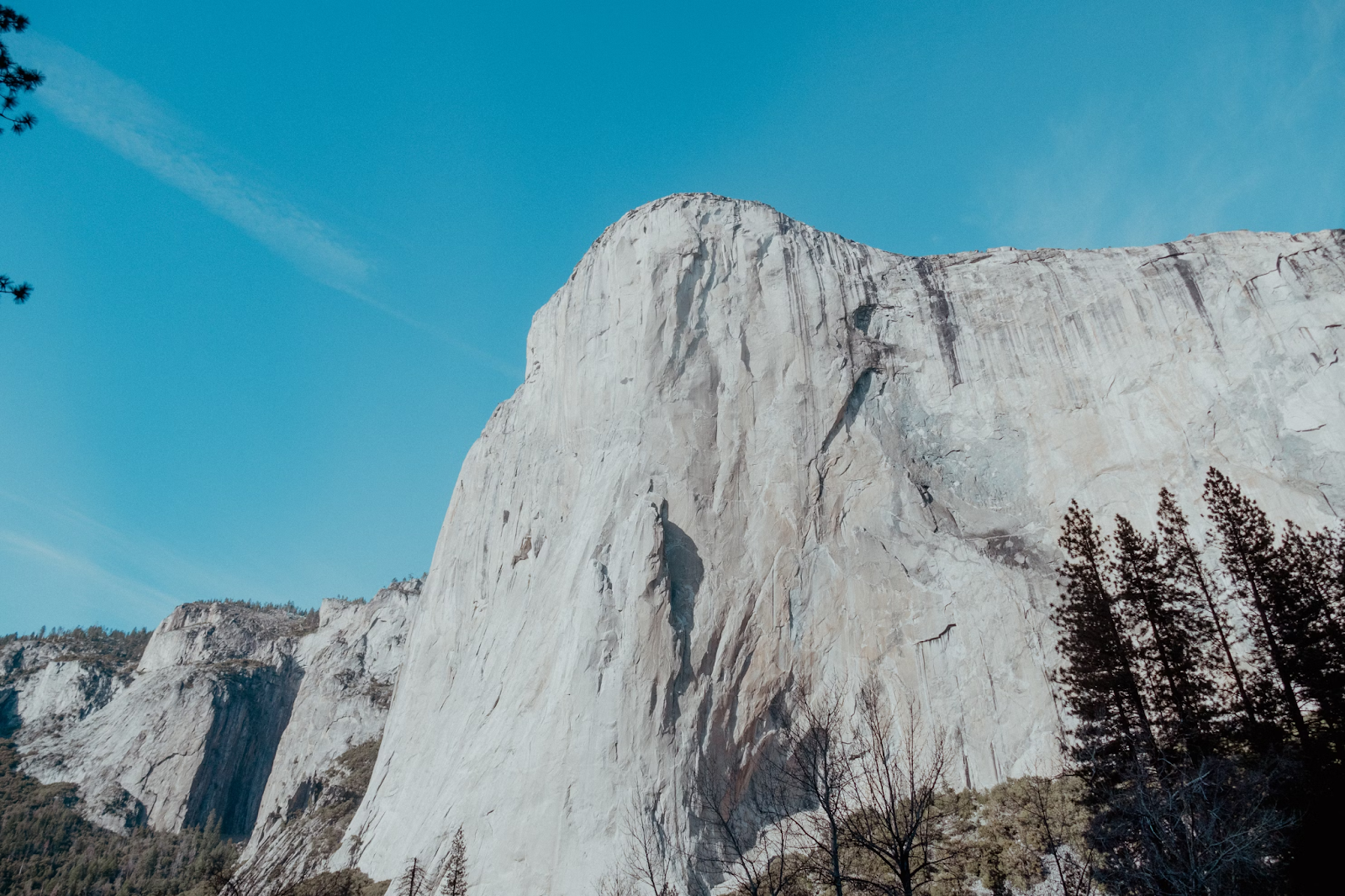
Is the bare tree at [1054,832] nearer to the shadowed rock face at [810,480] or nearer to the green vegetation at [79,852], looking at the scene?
the shadowed rock face at [810,480]

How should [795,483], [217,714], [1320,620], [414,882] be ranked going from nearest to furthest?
1. [1320,620]
2. [414,882]
3. [795,483]
4. [217,714]

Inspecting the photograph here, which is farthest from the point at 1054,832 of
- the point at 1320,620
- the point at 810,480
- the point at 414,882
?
the point at 414,882

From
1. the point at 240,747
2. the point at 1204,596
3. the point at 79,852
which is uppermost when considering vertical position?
the point at 240,747

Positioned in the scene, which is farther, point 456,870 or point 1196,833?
point 456,870

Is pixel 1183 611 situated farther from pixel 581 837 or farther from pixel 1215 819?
pixel 581 837

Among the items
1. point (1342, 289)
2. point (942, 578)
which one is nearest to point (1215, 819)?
point (942, 578)

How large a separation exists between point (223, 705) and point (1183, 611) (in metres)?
99.7

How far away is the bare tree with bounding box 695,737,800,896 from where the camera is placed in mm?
25844

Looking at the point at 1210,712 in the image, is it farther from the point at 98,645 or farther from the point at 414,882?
the point at 98,645

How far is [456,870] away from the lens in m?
24.9

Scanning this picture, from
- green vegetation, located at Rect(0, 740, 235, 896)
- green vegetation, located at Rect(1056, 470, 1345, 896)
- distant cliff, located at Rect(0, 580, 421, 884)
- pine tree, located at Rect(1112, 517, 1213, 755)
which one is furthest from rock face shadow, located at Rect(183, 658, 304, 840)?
pine tree, located at Rect(1112, 517, 1213, 755)

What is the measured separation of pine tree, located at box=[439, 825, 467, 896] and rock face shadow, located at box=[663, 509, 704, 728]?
806 cm

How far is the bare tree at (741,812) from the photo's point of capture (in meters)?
25.8

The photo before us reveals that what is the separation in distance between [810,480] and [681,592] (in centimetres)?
774
